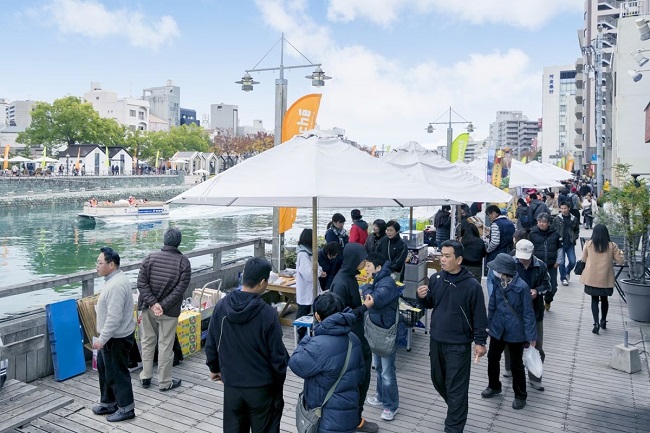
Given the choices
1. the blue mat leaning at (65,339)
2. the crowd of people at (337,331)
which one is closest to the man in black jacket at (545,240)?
the crowd of people at (337,331)

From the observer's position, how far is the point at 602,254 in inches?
313

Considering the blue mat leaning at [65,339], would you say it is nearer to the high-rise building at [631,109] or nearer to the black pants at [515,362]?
the black pants at [515,362]

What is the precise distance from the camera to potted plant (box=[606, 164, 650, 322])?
8625mm

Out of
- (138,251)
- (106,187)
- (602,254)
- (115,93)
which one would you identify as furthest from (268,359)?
(115,93)

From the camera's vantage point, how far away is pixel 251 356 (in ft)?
12.3

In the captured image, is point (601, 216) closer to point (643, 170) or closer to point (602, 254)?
point (602, 254)

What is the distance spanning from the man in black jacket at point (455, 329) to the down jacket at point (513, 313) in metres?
0.76

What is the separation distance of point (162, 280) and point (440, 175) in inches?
185

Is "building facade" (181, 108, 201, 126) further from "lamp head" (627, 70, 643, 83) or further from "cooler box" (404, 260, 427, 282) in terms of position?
"cooler box" (404, 260, 427, 282)

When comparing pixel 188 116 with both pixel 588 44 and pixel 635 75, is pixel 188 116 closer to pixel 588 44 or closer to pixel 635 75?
pixel 588 44

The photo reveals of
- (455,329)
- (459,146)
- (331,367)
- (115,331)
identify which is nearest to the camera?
(331,367)

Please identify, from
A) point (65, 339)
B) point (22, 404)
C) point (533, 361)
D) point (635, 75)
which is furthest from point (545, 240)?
point (635, 75)

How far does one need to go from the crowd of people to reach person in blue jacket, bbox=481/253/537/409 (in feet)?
0.03

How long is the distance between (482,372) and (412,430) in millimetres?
1968
